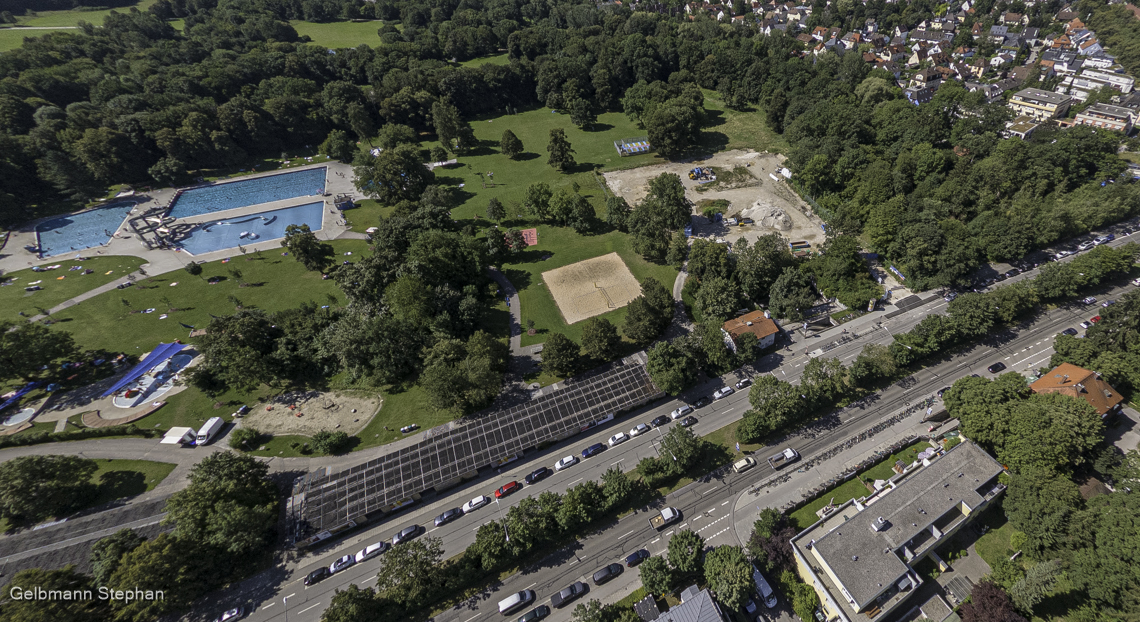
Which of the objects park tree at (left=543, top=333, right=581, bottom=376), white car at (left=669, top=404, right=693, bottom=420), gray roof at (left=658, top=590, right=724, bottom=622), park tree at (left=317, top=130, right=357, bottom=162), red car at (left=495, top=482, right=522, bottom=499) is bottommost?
red car at (left=495, top=482, right=522, bottom=499)

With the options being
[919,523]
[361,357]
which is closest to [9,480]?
[361,357]

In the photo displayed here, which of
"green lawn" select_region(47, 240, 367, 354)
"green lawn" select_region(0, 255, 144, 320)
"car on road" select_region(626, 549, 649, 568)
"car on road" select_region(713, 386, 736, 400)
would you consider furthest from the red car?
"green lawn" select_region(0, 255, 144, 320)

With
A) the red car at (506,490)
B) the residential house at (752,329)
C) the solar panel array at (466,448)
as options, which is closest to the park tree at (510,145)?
the residential house at (752,329)

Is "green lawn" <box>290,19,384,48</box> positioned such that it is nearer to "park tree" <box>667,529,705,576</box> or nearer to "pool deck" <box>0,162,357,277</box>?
"pool deck" <box>0,162,357,277</box>

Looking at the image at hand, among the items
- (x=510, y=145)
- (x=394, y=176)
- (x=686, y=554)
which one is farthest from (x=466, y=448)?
(x=510, y=145)

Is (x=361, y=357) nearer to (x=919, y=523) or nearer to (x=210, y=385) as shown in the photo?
(x=210, y=385)

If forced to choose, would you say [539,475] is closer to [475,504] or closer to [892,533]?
[475,504]
